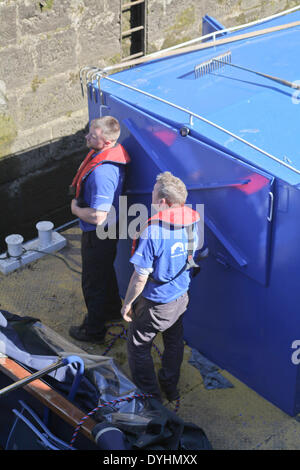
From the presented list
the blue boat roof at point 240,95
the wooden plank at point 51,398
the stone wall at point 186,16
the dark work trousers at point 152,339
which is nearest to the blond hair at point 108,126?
the blue boat roof at point 240,95

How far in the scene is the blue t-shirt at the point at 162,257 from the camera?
125 inches

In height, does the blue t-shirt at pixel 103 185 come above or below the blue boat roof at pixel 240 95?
below

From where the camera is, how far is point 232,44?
482cm

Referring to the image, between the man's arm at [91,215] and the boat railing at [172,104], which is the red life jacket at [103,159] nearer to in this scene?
the man's arm at [91,215]

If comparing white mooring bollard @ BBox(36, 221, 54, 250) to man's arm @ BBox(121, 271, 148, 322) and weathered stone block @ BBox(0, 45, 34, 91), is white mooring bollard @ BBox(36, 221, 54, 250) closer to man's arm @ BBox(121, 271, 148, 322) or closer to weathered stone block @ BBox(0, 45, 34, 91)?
weathered stone block @ BBox(0, 45, 34, 91)

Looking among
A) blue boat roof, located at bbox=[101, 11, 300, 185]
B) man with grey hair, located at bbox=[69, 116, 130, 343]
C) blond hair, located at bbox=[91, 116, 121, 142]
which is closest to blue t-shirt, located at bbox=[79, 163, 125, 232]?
man with grey hair, located at bbox=[69, 116, 130, 343]

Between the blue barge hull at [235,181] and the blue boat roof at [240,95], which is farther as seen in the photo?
the blue boat roof at [240,95]

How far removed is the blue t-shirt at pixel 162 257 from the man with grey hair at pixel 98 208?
27.9 inches

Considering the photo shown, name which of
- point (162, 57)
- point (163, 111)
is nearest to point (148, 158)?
point (163, 111)

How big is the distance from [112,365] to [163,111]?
173cm

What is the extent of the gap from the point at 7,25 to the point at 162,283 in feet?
10.9

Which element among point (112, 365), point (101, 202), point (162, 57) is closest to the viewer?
point (112, 365)

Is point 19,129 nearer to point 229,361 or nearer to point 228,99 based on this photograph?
point 228,99

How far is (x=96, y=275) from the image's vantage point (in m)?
4.15
